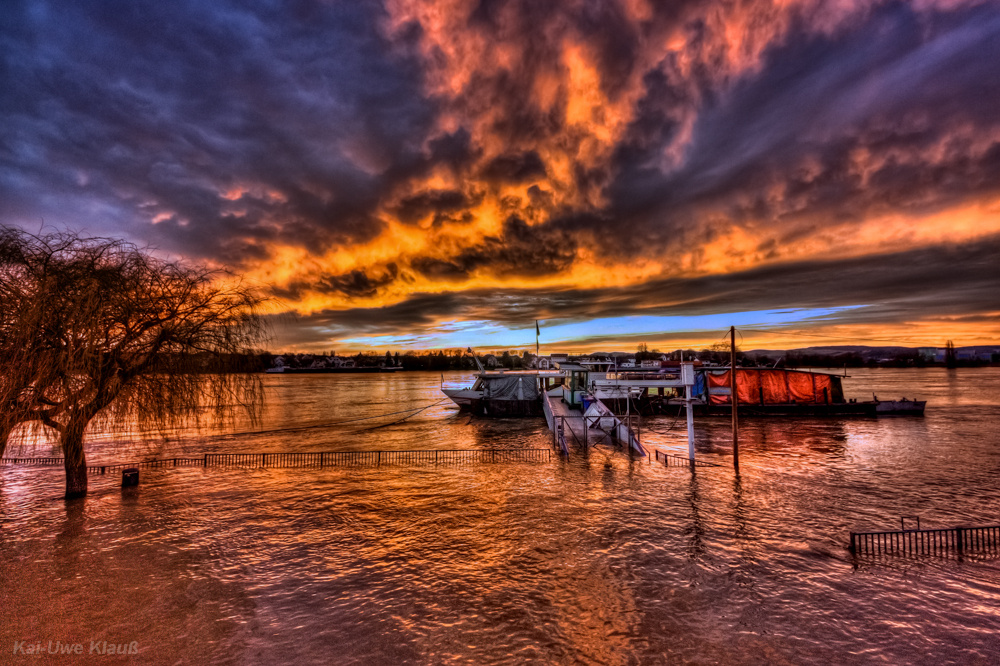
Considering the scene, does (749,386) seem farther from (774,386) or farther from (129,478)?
(129,478)

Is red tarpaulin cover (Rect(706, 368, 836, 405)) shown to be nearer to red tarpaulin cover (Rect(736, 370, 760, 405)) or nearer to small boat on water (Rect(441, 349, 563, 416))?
red tarpaulin cover (Rect(736, 370, 760, 405))

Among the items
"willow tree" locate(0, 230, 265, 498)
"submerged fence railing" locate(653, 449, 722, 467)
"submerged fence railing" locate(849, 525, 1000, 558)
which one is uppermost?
"willow tree" locate(0, 230, 265, 498)

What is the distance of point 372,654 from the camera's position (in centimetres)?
789

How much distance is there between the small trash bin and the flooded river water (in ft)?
2.58

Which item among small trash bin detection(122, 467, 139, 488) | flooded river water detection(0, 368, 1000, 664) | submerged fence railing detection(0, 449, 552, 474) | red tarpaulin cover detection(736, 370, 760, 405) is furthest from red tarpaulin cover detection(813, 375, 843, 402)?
small trash bin detection(122, 467, 139, 488)

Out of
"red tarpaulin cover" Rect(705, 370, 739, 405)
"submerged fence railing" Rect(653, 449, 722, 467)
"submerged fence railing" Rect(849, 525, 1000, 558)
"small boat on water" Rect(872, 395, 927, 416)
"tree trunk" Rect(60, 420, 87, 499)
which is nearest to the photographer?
"submerged fence railing" Rect(849, 525, 1000, 558)

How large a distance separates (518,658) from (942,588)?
1050 cm

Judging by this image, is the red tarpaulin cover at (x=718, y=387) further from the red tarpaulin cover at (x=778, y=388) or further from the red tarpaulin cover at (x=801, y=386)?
the red tarpaulin cover at (x=801, y=386)

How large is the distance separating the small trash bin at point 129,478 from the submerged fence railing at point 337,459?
378 centimetres

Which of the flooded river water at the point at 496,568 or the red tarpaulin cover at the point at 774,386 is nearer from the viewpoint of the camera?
the flooded river water at the point at 496,568

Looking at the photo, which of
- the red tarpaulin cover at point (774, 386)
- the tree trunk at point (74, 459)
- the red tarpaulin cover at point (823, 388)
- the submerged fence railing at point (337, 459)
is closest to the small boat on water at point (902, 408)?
the red tarpaulin cover at point (823, 388)

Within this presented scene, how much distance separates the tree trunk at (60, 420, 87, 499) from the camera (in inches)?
584

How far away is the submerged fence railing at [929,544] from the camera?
12.1 m

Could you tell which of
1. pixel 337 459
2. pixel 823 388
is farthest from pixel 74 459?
pixel 823 388
